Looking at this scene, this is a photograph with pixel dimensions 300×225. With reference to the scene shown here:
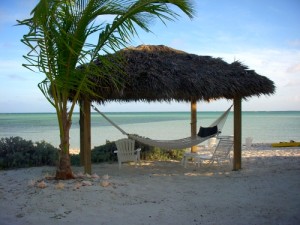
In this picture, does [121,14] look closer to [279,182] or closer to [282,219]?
[282,219]

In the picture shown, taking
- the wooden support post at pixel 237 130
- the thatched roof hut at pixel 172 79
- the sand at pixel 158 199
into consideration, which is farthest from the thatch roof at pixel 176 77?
the sand at pixel 158 199

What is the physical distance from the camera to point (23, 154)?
6340 millimetres

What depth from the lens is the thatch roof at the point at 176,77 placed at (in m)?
4.89

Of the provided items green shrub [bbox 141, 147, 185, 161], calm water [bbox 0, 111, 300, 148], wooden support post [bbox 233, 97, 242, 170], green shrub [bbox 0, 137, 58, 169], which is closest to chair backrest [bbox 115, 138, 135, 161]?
green shrub [bbox 141, 147, 185, 161]

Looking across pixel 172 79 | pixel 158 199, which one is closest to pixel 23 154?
pixel 172 79

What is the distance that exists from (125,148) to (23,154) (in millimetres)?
2059

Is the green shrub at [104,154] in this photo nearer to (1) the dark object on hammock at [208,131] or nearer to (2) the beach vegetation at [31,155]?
(2) the beach vegetation at [31,155]

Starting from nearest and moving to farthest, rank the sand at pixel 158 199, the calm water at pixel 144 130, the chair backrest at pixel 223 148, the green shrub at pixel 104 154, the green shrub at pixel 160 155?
1. the sand at pixel 158 199
2. the chair backrest at pixel 223 148
3. the green shrub at pixel 104 154
4. the green shrub at pixel 160 155
5. the calm water at pixel 144 130

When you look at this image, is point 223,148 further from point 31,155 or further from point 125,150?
point 31,155

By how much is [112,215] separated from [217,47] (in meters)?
5.24

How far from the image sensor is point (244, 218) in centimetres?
295

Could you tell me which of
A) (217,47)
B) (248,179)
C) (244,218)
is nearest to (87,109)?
(248,179)

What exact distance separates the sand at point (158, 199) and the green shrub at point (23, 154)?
0.73 m

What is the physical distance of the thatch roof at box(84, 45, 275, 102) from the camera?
489 cm
